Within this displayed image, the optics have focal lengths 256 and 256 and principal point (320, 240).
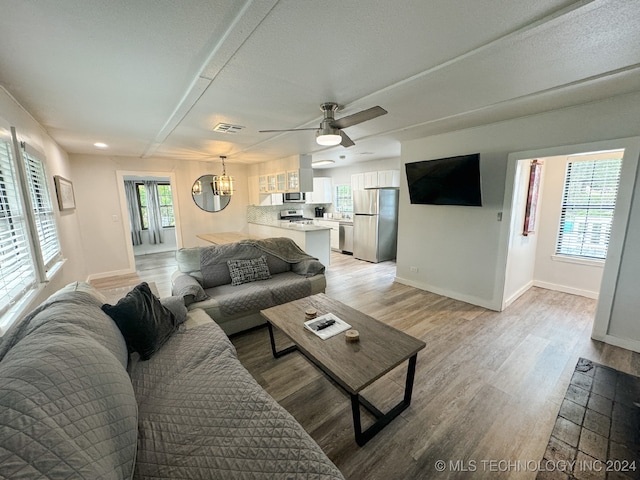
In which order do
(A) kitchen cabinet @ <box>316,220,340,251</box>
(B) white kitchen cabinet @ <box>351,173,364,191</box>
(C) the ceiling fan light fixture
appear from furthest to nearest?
(A) kitchen cabinet @ <box>316,220,340,251</box>
(B) white kitchen cabinet @ <box>351,173,364,191</box>
(C) the ceiling fan light fixture

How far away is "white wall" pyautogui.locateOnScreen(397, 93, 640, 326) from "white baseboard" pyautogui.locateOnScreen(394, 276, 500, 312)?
0.01 meters

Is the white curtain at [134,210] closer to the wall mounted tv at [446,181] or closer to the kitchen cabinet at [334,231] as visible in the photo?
the kitchen cabinet at [334,231]

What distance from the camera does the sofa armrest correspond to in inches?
97.9

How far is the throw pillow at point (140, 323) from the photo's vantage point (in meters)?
1.68

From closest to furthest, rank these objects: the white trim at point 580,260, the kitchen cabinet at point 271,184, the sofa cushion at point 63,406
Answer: the sofa cushion at point 63,406 < the white trim at point 580,260 < the kitchen cabinet at point 271,184

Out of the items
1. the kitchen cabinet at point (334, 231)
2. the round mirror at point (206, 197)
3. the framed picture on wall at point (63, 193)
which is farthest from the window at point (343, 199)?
the framed picture on wall at point (63, 193)

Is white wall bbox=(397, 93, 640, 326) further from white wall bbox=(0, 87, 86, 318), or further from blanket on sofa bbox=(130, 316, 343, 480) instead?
white wall bbox=(0, 87, 86, 318)

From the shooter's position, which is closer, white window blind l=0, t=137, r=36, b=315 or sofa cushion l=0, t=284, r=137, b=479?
sofa cushion l=0, t=284, r=137, b=479

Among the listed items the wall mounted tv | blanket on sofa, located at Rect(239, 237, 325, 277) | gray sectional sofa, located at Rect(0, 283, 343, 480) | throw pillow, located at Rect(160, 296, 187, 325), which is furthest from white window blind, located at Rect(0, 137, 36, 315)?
the wall mounted tv

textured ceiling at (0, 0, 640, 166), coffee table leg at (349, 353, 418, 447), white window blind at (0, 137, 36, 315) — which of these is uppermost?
textured ceiling at (0, 0, 640, 166)

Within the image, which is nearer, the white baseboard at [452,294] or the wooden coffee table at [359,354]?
the wooden coffee table at [359,354]

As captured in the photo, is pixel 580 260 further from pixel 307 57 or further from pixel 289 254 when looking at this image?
pixel 307 57

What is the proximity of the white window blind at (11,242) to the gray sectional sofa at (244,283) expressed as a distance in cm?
106

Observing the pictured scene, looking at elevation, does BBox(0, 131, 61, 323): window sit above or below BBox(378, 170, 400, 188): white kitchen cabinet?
below
